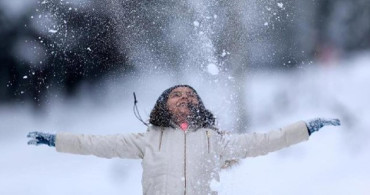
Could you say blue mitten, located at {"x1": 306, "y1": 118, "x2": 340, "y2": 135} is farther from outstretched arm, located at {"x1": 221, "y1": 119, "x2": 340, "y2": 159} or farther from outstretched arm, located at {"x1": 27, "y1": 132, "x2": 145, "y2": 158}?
outstretched arm, located at {"x1": 27, "y1": 132, "x2": 145, "y2": 158}

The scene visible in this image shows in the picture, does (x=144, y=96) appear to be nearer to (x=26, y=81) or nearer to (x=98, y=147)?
(x=26, y=81)

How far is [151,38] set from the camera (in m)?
7.99

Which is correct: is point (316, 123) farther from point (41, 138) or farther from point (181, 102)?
point (41, 138)

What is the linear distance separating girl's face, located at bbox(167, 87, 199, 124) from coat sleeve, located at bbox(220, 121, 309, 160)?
14.7 inches

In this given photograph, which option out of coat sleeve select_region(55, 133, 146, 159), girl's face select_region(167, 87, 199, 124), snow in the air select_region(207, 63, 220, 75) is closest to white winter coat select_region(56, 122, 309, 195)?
coat sleeve select_region(55, 133, 146, 159)

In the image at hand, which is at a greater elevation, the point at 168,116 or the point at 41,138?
the point at 168,116

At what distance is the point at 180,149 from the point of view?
343cm

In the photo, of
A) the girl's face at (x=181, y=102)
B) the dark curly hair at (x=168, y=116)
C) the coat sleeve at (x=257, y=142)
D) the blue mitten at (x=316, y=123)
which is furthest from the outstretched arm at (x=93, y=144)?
the blue mitten at (x=316, y=123)

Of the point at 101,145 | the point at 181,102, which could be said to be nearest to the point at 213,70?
the point at 181,102

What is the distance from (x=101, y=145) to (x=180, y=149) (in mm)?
609

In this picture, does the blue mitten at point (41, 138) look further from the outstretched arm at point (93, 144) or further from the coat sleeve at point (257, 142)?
the coat sleeve at point (257, 142)

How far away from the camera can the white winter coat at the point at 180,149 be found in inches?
131

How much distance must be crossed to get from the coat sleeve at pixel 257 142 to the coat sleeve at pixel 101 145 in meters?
0.66

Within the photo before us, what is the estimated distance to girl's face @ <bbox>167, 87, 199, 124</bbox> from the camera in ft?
12.3
